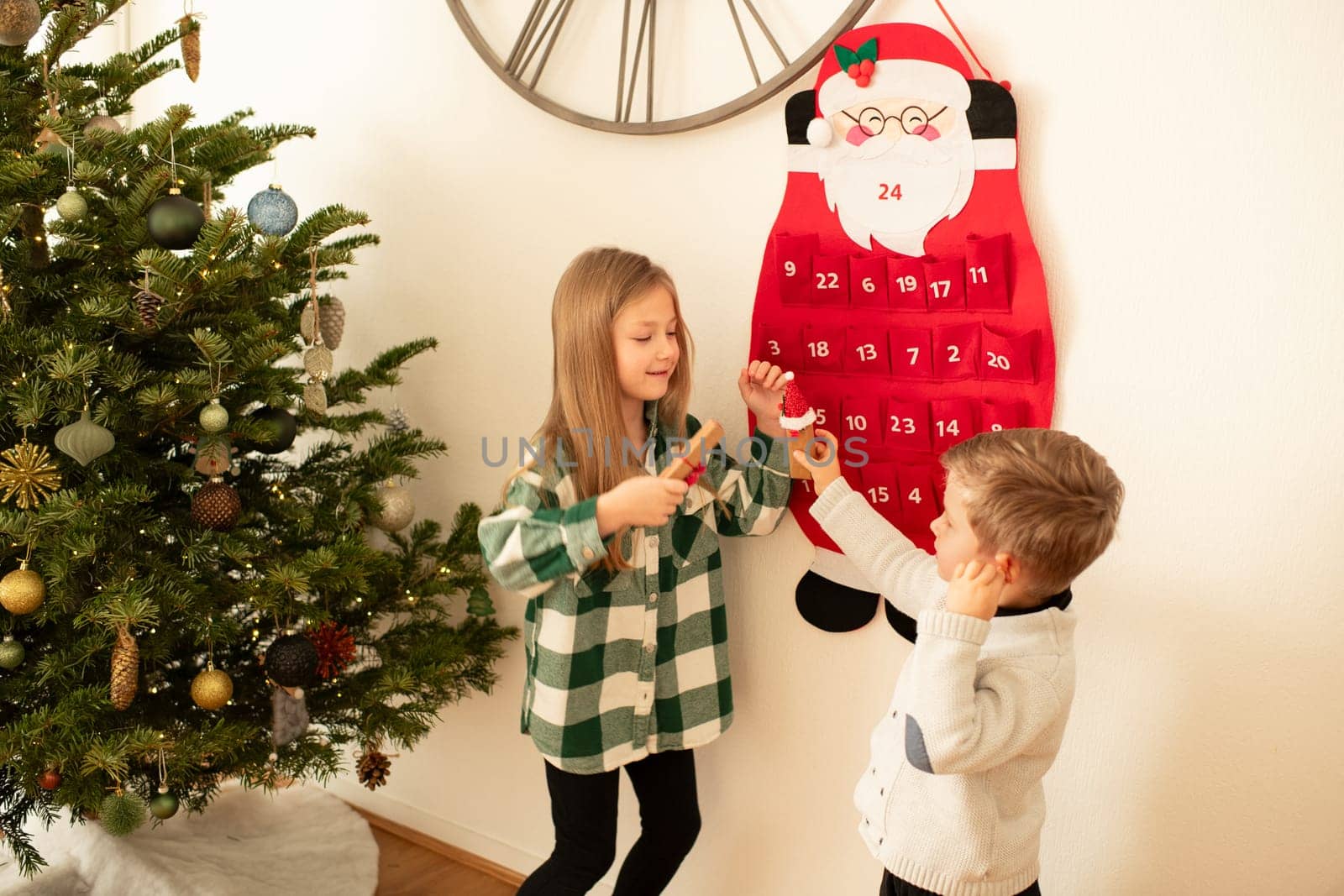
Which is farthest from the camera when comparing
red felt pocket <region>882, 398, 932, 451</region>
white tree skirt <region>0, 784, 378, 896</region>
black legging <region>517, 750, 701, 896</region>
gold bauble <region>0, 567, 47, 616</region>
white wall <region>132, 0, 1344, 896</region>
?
white tree skirt <region>0, 784, 378, 896</region>

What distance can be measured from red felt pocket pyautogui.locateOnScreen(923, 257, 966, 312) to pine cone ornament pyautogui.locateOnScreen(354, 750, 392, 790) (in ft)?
3.52

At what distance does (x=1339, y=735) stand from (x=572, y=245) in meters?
1.23

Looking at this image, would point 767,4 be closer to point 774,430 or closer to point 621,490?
point 774,430

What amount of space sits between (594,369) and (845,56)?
518mm

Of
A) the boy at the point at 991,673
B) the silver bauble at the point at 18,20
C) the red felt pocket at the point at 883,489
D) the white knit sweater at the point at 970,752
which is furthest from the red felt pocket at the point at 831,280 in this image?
the silver bauble at the point at 18,20

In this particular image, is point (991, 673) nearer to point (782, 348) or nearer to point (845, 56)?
point (782, 348)

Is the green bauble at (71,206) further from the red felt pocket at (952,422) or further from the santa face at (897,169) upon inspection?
the red felt pocket at (952,422)

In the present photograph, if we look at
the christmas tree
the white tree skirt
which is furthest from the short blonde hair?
the white tree skirt

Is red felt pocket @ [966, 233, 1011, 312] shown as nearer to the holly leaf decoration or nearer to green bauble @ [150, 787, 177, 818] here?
the holly leaf decoration

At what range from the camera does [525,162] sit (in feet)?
5.38

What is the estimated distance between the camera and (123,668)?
4.08 feet

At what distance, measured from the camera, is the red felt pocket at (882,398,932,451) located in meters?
1.30

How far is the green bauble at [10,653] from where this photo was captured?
49.0 inches

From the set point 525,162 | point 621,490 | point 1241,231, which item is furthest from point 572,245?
point 1241,231
